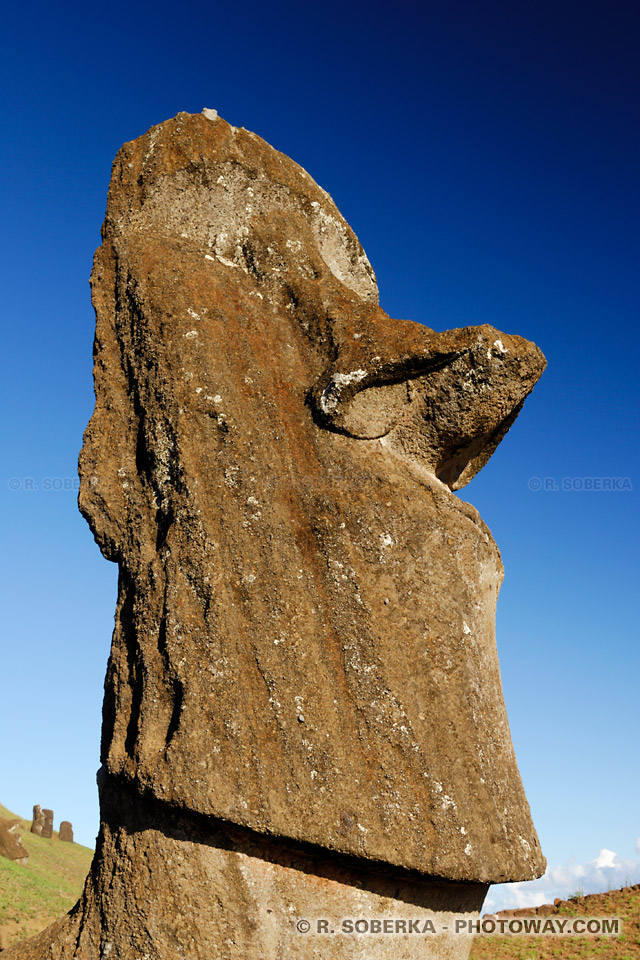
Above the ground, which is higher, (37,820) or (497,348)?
(497,348)

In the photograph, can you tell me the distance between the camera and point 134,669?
493 centimetres

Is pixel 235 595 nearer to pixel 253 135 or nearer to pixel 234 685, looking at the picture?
pixel 234 685

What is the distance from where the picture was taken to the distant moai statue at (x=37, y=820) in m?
28.8

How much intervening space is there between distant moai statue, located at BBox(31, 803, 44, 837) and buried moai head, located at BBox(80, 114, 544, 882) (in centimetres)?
2693

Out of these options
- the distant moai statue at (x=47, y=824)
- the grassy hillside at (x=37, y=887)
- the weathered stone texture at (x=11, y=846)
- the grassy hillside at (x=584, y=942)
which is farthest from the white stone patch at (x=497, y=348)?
the distant moai statue at (x=47, y=824)

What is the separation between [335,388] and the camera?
508 centimetres

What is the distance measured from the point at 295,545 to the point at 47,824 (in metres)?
28.5

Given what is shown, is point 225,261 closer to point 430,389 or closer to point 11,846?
point 430,389

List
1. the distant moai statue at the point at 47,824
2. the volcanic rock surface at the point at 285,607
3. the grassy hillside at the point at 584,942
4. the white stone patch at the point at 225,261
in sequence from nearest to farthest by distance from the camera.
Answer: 1. the volcanic rock surface at the point at 285,607
2. the white stone patch at the point at 225,261
3. the grassy hillside at the point at 584,942
4. the distant moai statue at the point at 47,824

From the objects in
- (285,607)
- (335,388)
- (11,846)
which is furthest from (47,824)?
(335,388)

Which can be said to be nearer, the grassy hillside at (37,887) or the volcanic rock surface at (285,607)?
the volcanic rock surface at (285,607)

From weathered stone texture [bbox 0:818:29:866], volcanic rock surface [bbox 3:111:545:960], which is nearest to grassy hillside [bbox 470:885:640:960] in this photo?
volcanic rock surface [bbox 3:111:545:960]

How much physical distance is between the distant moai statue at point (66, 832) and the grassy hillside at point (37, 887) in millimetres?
2371

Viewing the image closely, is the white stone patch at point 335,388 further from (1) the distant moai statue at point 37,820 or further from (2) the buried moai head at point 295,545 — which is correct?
(1) the distant moai statue at point 37,820
